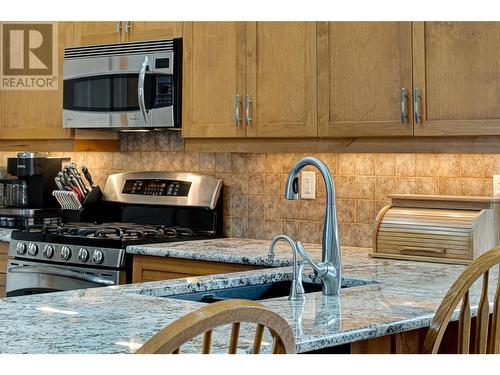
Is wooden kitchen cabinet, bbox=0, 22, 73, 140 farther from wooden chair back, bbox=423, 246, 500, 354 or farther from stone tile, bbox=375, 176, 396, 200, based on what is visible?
wooden chair back, bbox=423, 246, 500, 354

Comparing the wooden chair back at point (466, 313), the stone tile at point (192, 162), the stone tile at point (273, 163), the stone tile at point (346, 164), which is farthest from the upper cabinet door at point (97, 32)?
the wooden chair back at point (466, 313)

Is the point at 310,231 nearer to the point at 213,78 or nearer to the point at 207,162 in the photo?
the point at 207,162

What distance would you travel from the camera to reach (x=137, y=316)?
211 cm

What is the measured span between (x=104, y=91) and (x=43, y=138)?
1.70 feet

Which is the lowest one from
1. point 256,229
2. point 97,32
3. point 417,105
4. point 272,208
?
point 256,229

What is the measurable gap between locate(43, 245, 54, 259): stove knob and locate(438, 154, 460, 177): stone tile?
1770mm

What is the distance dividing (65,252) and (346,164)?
4.35ft

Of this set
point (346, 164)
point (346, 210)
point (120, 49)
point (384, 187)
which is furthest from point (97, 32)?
point (384, 187)

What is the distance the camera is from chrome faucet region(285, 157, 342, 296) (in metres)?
2.47

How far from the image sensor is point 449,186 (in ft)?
12.2

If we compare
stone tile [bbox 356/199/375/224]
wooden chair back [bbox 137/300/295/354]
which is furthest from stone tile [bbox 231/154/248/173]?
wooden chair back [bbox 137/300/295/354]

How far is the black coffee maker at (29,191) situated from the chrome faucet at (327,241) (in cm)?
251
